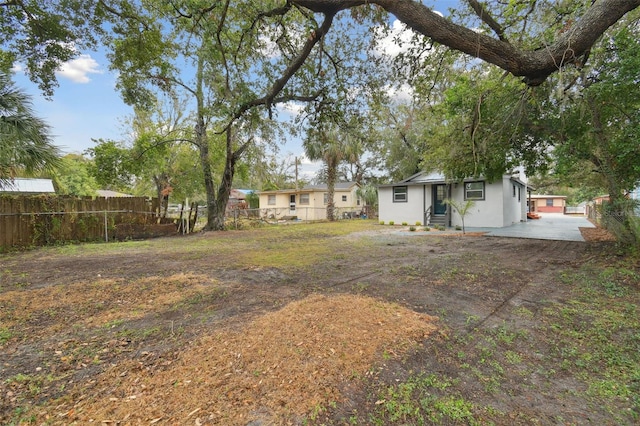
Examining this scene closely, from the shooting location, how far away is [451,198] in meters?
15.3

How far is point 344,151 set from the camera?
20.5 metres

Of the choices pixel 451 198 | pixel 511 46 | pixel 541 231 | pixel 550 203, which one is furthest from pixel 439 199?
pixel 550 203

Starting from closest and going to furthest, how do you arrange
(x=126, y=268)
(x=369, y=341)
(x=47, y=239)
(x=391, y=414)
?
(x=391, y=414)
(x=369, y=341)
(x=126, y=268)
(x=47, y=239)

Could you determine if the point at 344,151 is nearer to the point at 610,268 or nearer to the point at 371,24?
the point at 371,24

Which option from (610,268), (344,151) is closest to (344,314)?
(610,268)

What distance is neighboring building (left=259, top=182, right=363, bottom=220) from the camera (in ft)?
82.7

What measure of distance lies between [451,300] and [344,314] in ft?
5.50

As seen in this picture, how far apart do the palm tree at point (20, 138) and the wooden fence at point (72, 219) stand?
9.63 ft

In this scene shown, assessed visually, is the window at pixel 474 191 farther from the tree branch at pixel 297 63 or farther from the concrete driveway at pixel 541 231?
the tree branch at pixel 297 63

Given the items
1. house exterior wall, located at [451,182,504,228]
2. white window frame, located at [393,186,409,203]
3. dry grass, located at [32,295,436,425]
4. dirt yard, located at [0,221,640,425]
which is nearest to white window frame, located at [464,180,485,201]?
house exterior wall, located at [451,182,504,228]

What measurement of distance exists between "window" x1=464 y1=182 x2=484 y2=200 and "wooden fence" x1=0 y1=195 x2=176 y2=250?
47.5ft

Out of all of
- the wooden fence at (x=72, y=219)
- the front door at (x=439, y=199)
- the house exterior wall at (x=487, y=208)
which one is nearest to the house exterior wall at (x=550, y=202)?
the front door at (x=439, y=199)

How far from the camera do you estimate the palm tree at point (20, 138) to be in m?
5.84

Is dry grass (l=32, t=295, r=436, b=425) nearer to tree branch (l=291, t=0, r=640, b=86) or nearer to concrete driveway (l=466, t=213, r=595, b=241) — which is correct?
tree branch (l=291, t=0, r=640, b=86)
